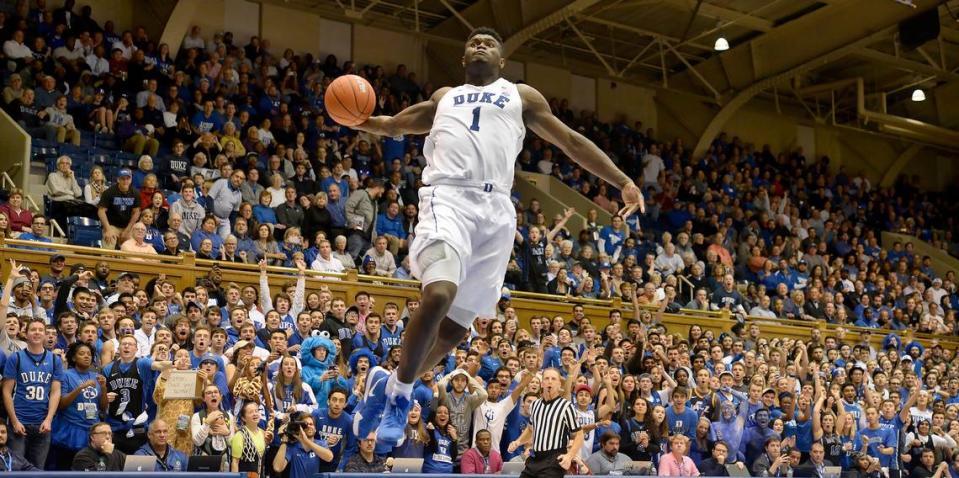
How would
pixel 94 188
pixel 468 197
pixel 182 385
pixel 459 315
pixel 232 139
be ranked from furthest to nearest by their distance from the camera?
1. pixel 232 139
2. pixel 94 188
3. pixel 182 385
4. pixel 459 315
5. pixel 468 197

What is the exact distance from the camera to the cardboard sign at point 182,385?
9766 millimetres

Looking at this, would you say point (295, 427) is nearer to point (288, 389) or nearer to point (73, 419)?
point (288, 389)

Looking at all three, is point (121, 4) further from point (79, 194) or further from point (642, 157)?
point (642, 157)

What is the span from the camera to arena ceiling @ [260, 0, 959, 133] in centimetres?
2269

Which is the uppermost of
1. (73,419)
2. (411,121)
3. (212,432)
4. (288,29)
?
(288,29)

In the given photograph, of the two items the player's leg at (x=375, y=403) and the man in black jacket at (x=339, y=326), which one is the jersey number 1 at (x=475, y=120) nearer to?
the player's leg at (x=375, y=403)

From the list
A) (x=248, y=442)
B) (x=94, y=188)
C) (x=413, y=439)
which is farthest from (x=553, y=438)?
(x=94, y=188)

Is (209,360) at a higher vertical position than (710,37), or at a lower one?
lower

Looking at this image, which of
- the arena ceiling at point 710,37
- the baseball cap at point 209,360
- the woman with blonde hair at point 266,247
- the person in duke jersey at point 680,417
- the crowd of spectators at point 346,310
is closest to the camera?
the crowd of spectators at point 346,310

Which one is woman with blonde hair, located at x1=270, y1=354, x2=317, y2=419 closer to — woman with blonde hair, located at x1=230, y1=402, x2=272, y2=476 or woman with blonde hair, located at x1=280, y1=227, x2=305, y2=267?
woman with blonde hair, located at x1=230, y1=402, x2=272, y2=476

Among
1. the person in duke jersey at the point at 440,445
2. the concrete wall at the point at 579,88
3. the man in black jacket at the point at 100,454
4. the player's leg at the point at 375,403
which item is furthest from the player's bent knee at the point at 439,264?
the concrete wall at the point at 579,88

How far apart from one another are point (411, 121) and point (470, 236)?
0.86m

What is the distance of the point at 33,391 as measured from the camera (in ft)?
31.3

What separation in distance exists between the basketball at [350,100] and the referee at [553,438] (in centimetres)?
426
